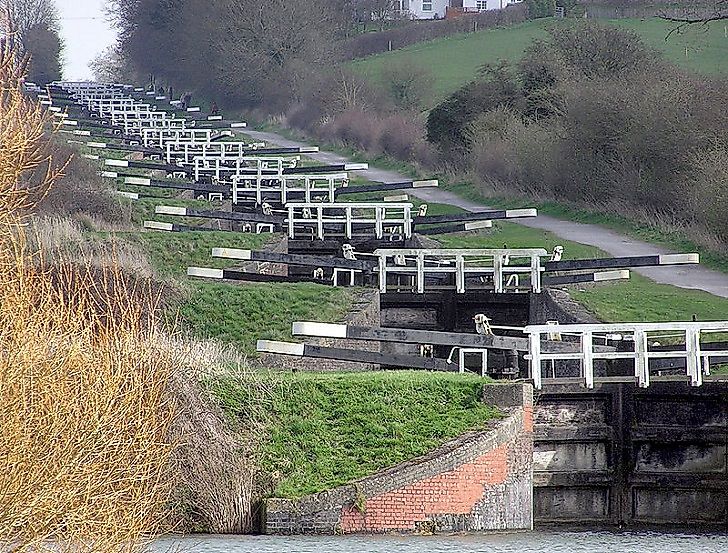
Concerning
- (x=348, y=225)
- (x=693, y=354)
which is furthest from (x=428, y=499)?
(x=348, y=225)

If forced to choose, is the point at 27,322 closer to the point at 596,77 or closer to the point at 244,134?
the point at 596,77

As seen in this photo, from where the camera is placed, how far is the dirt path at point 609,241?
100 feet

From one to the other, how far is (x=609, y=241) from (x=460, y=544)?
63.7ft

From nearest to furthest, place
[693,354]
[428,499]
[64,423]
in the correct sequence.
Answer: [64,423], [428,499], [693,354]

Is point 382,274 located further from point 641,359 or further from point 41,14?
point 41,14

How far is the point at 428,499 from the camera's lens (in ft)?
63.5

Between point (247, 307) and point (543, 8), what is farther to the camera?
point (543, 8)

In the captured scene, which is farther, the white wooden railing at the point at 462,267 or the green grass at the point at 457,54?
the green grass at the point at 457,54

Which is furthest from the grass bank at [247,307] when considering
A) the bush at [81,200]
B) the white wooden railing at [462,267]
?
the bush at [81,200]

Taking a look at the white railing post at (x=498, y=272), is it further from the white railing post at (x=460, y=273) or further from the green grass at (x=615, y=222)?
the green grass at (x=615, y=222)

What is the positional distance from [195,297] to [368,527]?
955 centimetres

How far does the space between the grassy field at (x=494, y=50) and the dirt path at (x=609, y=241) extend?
13251 millimetres

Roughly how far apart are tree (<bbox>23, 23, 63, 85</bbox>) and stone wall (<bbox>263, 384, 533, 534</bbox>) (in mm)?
83390

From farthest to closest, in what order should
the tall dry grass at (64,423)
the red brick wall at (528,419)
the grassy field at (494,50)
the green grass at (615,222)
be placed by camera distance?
the grassy field at (494,50) → the green grass at (615,222) → the red brick wall at (528,419) → the tall dry grass at (64,423)
